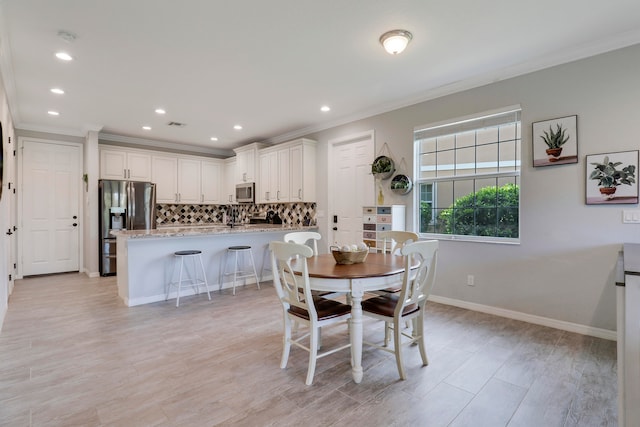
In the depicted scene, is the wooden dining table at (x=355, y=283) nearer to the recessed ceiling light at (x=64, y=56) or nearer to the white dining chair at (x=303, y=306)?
the white dining chair at (x=303, y=306)

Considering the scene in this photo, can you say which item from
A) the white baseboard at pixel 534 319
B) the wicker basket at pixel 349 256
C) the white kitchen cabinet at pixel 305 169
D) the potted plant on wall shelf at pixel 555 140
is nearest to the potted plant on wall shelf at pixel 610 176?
the potted plant on wall shelf at pixel 555 140

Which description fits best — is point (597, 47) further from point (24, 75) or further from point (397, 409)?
point (24, 75)

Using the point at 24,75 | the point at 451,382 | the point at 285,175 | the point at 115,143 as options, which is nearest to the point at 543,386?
the point at 451,382

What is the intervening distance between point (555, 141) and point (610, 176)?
0.53m

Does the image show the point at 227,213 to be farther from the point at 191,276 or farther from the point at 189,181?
the point at 191,276

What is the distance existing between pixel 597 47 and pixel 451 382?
308 centimetres

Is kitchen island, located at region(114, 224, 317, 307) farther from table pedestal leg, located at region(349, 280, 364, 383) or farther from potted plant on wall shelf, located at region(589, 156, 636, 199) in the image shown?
potted plant on wall shelf, located at region(589, 156, 636, 199)

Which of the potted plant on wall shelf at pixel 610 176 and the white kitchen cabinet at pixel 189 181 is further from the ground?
the white kitchen cabinet at pixel 189 181

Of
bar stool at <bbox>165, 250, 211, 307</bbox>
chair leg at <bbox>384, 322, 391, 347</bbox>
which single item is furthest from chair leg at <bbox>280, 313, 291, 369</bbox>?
bar stool at <bbox>165, 250, 211, 307</bbox>

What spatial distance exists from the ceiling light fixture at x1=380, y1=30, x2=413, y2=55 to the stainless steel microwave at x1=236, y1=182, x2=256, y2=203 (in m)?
4.16

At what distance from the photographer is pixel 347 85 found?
3.76 m

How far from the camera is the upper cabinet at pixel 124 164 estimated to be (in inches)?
230

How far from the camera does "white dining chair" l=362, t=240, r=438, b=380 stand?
214cm

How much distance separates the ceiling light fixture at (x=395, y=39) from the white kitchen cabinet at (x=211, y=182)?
537 centimetres
